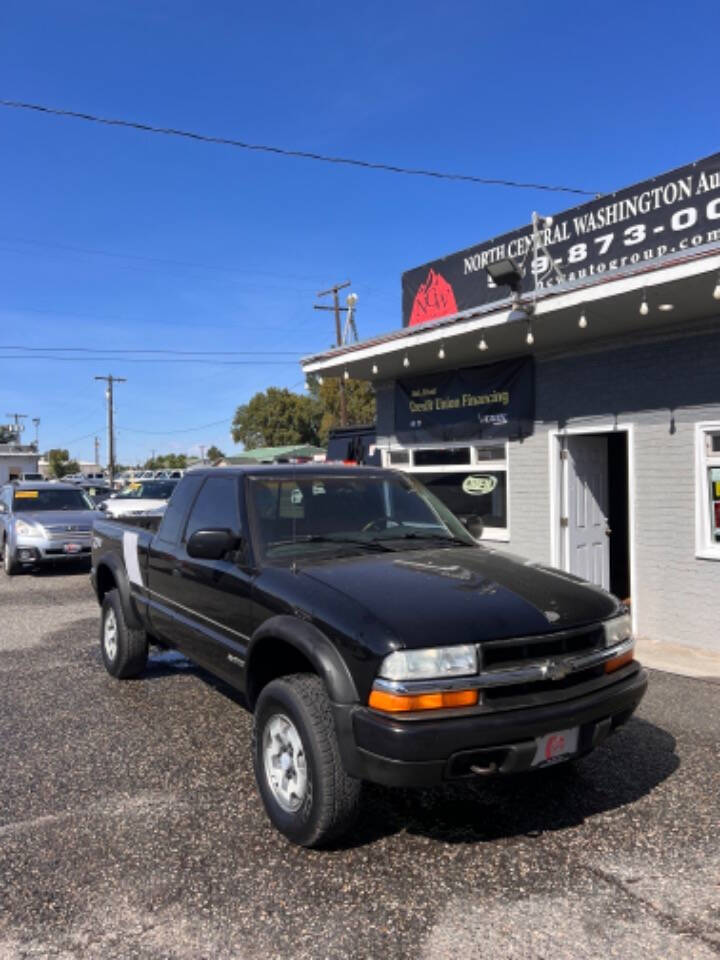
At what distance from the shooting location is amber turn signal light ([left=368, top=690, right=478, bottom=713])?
3.01 m

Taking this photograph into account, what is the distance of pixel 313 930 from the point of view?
2838 millimetres

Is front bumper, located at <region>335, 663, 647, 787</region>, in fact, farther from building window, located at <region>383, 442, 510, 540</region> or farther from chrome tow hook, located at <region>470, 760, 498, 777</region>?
building window, located at <region>383, 442, 510, 540</region>

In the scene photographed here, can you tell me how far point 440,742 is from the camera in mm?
2975

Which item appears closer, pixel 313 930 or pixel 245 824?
pixel 313 930

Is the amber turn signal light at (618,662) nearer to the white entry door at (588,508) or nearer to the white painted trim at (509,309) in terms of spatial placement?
the white painted trim at (509,309)

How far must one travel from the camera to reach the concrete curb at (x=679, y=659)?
6309mm

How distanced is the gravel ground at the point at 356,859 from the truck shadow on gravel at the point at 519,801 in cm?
1

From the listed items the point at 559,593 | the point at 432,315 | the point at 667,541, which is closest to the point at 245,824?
the point at 559,593

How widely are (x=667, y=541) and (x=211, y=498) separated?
4617mm

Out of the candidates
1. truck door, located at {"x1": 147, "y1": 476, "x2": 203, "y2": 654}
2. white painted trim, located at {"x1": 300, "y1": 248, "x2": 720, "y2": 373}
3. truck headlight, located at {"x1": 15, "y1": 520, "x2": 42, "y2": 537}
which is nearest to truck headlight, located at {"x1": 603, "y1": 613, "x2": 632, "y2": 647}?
truck door, located at {"x1": 147, "y1": 476, "x2": 203, "y2": 654}

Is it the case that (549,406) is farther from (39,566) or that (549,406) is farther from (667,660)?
(39,566)

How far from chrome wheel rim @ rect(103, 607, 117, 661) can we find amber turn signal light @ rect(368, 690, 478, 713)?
3.89 m

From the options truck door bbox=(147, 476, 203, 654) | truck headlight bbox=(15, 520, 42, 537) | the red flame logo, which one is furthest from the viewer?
truck headlight bbox=(15, 520, 42, 537)

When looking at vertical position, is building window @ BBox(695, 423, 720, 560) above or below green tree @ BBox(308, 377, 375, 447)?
below
